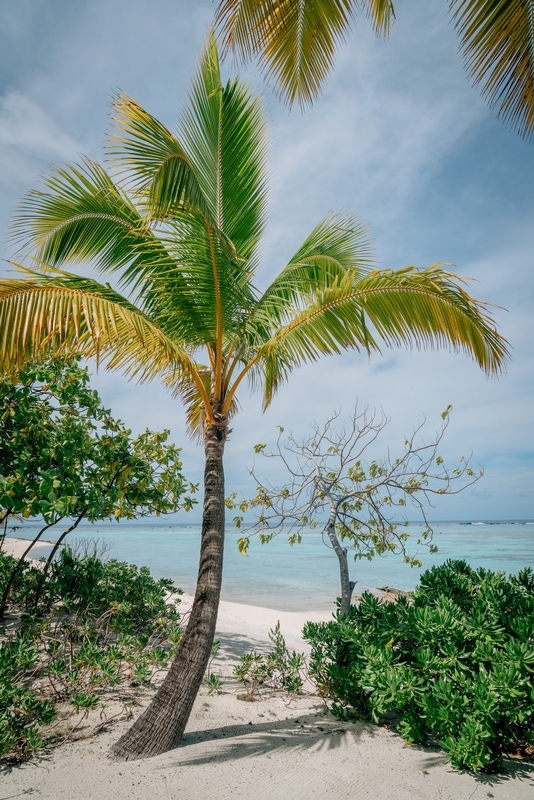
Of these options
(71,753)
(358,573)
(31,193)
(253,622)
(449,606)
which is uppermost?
(31,193)

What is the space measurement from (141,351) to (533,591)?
163 inches

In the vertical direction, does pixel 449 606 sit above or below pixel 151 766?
above

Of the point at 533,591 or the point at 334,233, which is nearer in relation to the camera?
the point at 533,591

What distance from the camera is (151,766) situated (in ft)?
11.3

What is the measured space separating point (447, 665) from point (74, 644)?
408 cm

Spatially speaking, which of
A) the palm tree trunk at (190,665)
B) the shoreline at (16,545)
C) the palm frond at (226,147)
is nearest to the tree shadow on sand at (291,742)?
the palm tree trunk at (190,665)

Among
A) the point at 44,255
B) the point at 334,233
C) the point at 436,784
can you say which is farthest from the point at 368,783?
the point at 44,255

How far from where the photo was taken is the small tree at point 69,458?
455cm

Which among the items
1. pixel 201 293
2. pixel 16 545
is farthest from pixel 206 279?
pixel 16 545

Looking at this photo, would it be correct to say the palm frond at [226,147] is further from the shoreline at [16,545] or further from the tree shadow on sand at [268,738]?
the shoreline at [16,545]

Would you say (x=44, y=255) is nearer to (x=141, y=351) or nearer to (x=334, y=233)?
(x=141, y=351)

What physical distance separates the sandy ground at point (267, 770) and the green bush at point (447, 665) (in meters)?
0.17

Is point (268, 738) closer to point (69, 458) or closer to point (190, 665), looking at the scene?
point (190, 665)

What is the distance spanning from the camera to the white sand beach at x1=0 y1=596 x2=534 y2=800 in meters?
3.10
